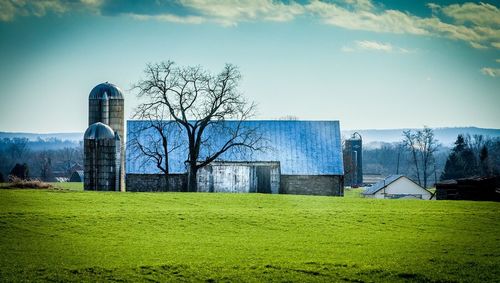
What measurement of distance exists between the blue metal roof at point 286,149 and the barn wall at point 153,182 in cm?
37

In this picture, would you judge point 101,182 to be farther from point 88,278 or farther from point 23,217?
point 88,278

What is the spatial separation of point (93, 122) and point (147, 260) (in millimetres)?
28023

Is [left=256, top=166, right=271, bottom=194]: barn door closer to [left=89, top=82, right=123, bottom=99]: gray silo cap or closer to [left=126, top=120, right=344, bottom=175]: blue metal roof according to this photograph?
[left=126, top=120, right=344, bottom=175]: blue metal roof

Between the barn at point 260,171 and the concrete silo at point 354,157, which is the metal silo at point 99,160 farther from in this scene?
the concrete silo at point 354,157

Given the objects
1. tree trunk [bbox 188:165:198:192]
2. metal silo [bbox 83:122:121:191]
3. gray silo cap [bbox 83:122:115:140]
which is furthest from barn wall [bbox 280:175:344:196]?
gray silo cap [bbox 83:122:115:140]

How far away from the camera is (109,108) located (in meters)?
44.6

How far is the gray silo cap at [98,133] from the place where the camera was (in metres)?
39.6

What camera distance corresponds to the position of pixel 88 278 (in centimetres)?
1581

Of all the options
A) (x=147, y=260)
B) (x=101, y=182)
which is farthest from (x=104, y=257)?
(x=101, y=182)

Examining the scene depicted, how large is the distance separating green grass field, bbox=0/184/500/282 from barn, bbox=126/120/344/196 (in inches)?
571

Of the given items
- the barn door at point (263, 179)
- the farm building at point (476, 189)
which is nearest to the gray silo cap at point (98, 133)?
the barn door at point (263, 179)

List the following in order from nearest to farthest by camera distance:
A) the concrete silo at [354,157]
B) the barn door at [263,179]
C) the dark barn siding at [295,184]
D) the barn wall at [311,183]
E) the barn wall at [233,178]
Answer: the barn wall at [233,178], the barn door at [263,179], the dark barn siding at [295,184], the barn wall at [311,183], the concrete silo at [354,157]

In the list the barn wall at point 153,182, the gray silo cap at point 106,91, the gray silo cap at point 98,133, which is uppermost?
the gray silo cap at point 106,91

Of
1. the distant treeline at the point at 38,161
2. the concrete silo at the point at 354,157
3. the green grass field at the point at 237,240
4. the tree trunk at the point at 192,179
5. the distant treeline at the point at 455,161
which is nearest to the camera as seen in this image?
the green grass field at the point at 237,240
